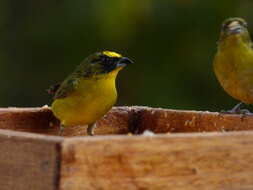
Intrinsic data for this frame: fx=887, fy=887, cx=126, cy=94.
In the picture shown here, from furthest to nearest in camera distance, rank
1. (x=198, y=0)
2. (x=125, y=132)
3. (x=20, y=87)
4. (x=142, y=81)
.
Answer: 1. (x=20, y=87)
2. (x=142, y=81)
3. (x=198, y=0)
4. (x=125, y=132)

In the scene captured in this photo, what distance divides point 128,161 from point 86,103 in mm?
→ 1858

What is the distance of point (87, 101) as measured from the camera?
5.81 m

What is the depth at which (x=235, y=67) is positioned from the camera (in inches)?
249

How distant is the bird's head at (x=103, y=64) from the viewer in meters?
5.80

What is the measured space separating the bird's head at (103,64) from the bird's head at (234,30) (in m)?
0.87

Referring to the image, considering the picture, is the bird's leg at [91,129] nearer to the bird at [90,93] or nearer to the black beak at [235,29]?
the bird at [90,93]

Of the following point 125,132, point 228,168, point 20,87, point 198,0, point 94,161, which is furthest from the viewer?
point 20,87

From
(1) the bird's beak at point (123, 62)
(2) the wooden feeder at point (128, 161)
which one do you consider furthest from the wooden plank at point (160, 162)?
(1) the bird's beak at point (123, 62)

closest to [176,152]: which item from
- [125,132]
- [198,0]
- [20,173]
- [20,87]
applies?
[20,173]

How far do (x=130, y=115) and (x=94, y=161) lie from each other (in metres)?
2.24

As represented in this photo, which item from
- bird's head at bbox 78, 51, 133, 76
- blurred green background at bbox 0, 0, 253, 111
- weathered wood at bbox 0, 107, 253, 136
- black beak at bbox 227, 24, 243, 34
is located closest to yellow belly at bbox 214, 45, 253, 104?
black beak at bbox 227, 24, 243, 34

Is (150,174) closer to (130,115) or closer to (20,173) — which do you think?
(20,173)

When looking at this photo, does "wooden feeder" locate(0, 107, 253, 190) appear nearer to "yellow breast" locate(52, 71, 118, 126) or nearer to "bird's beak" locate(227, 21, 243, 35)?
"yellow breast" locate(52, 71, 118, 126)

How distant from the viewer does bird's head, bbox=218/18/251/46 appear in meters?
6.28
